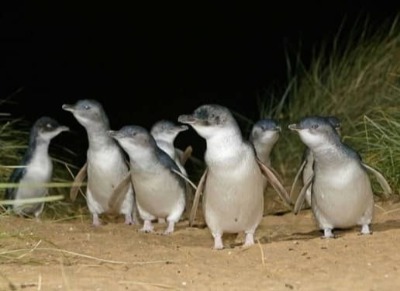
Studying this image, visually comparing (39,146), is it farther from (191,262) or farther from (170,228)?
(191,262)

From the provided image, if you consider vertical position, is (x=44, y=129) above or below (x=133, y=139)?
below

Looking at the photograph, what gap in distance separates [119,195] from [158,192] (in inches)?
21.5

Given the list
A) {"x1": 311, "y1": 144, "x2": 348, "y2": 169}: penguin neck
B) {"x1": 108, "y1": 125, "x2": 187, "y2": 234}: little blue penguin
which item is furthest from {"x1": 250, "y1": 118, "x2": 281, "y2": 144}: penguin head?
{"x1": 311, "y1": 144, "x2": 348, "y2": 169}: penguin neck

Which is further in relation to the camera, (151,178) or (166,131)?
(166,131)

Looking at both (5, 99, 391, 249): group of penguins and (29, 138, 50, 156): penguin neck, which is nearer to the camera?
(5, 99, 391, 249): group of penguins

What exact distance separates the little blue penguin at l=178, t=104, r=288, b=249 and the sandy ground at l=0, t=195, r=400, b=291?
16 cm

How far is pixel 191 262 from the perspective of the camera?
568cm

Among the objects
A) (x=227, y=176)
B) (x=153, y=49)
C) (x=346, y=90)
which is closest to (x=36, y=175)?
(x=227, y=176)

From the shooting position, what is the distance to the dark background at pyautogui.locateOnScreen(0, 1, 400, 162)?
14953 millimetres

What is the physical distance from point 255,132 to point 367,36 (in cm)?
354

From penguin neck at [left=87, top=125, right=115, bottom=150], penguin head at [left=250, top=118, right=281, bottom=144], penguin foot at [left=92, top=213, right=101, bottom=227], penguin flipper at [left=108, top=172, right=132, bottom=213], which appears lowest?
penguin foot at [left=92, top=213, right=101, bottom=227]

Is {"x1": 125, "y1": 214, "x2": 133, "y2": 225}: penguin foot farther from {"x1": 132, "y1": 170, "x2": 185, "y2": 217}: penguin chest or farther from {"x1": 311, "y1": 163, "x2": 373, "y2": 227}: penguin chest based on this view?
{"x1": 311, "y1": 163, "x2": 373, "y2": 227}: penguin chest

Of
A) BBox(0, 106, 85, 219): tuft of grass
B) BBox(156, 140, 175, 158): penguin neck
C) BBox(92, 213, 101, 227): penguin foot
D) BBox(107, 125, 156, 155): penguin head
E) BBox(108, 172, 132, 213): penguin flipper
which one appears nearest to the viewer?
BBox(107, 125, 156, 155): penguin head

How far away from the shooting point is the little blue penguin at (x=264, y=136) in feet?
27.2
